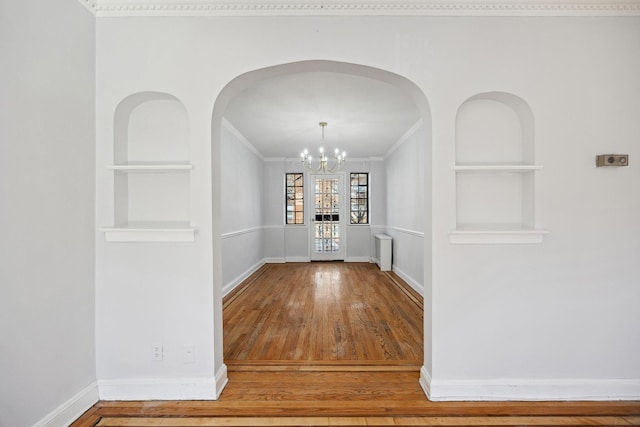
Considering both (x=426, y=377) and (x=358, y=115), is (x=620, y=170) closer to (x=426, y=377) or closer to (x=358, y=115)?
(x=426, y=377)

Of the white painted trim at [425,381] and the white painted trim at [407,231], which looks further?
the white painted trim at [407,231]

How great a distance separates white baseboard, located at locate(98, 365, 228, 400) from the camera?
2021mm

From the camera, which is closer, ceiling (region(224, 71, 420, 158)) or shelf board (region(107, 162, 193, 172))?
shelf board (region(107, 162, 193, 172))

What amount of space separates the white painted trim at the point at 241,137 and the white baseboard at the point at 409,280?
3.83 meters

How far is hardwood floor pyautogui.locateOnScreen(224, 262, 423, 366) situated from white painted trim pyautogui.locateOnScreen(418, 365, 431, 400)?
0.86 ft

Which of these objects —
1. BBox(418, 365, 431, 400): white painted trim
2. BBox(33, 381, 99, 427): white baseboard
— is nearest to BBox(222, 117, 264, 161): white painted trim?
BBox(33, 381, 99, 427): white baseboard

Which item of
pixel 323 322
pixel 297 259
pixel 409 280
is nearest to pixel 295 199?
pixel 297 259

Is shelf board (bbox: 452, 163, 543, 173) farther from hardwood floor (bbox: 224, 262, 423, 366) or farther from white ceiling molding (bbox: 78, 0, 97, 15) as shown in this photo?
white ceiling molding (bbox: 78, 0, 97, 15)

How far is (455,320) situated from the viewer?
2.03 meters

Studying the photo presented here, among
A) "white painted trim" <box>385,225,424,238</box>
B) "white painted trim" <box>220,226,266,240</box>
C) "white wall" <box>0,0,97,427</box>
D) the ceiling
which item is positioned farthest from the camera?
"white painted trim" <box>220,226,266,240</box>

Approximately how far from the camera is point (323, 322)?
131 inches

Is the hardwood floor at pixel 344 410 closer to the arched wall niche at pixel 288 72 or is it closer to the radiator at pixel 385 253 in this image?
the arched wall niche at pixel 288 72

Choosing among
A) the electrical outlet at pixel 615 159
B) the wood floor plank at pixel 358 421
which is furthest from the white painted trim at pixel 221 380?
the electrical outlet at pixel 615 159

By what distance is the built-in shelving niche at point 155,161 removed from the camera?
2162 mm
